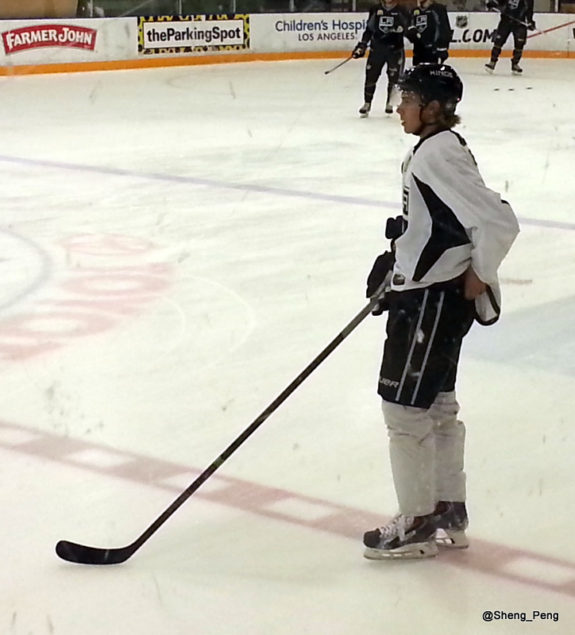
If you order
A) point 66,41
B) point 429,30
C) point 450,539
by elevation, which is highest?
point 450,539

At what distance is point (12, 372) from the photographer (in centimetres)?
445

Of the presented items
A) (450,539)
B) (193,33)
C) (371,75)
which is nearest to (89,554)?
(450,539)

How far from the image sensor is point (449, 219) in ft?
9.14

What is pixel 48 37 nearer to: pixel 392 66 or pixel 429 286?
pixel 392 66

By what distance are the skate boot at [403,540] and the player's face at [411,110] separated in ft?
2.88

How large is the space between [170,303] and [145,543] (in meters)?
2.47

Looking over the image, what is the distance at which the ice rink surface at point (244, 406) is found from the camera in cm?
275

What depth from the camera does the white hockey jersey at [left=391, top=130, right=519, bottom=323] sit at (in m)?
2.76

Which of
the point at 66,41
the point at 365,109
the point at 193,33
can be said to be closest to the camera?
the point at 365,109

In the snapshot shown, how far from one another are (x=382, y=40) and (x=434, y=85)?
9.96 m

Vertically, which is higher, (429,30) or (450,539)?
(450,539)

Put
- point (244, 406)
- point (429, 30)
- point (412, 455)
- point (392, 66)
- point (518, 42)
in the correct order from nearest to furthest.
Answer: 1. point (412, 455)
2. point (244, 406)
3. point (429, 30)
4. point (392, 66)
5. point (518, 42)

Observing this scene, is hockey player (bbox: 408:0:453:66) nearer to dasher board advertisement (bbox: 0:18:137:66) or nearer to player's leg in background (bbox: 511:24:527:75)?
player's leg in background (bbox: 511:24:527:75)

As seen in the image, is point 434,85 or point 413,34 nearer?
point 434,85
